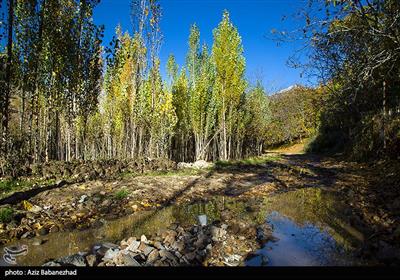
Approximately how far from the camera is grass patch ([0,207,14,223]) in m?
7.41

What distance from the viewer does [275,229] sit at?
684 cm

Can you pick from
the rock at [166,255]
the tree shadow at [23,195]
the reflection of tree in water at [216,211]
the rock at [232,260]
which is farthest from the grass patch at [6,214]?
the rock at [232,260]

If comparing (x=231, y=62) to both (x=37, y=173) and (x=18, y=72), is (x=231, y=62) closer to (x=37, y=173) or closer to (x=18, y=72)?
(x=18, y=72)

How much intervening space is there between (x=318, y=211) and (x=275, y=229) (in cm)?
205

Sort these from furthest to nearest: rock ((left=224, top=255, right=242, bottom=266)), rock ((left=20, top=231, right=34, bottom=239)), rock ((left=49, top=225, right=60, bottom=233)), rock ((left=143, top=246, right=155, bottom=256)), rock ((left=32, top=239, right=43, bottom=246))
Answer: rock ((left=49, top=225, right=60, bottom=233)) < rock ((left=20, top=231, right=34, bottom=239)) < rock ((left=32, top=239, right=43, bottom=246)) < rock ((left=143, top=246, right=155, bottom=256)) < rock ((left=224, top=255, right=242, bottom=266))

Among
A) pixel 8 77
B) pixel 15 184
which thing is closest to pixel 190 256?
pixel 15 184

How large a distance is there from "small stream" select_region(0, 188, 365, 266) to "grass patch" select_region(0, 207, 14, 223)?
1353 millimetres

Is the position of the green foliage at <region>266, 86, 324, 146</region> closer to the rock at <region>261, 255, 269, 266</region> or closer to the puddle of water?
the puddle of water

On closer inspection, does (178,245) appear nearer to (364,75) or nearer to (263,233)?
(263,233)

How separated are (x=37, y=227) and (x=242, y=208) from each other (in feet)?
18.2

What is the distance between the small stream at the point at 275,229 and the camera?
17.1 ft

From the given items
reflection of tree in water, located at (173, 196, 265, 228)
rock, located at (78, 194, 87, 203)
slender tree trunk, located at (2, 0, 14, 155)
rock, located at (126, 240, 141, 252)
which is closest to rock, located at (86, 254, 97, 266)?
rock, located at (126, 240, 141, 252)

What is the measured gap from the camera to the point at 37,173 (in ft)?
46.2

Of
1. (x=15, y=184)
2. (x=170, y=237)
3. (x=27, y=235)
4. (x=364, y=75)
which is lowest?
(x=27, y=235)
